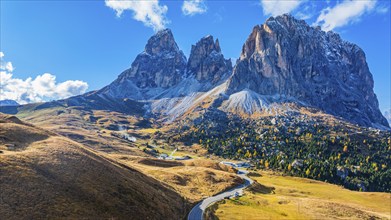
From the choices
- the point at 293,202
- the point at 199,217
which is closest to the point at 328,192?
the point at 293,202

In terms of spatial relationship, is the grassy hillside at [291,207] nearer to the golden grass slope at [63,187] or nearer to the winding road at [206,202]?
the winding road at [206,202]

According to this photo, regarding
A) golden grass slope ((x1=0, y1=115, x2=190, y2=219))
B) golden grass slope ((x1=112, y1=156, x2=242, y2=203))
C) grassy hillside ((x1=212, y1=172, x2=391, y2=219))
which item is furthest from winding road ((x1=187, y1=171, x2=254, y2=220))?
grassy hillside ((x1=212, y1=172, x2=391, y2=219))

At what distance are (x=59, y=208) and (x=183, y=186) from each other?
56608mm

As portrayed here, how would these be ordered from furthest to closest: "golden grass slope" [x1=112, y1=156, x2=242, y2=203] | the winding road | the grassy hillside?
"golden grass slope" [x1=112, y1=156, x2=242, y2=203] → the grassy hillside → the winding road

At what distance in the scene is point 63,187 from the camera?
1961 inches

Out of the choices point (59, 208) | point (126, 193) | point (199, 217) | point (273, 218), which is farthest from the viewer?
point (273, 218)

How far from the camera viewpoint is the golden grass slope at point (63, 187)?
42.6 metres

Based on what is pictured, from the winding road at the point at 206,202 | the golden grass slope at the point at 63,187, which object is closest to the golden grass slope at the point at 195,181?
the winding road at the point at 206,202

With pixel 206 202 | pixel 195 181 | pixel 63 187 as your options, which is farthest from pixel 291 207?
pixel 63 187

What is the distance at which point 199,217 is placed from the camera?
63281 millimetres

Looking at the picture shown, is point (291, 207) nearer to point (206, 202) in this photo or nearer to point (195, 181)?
point (206, 202)

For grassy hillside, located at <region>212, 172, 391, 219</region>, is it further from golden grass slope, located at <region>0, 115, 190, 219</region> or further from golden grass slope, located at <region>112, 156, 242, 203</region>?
golden grass slope, located at <region>0, 115, 190, 219</region>

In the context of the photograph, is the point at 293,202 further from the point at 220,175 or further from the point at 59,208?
the point at 59,208

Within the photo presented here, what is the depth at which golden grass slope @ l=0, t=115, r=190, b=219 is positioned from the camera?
1678 inches
